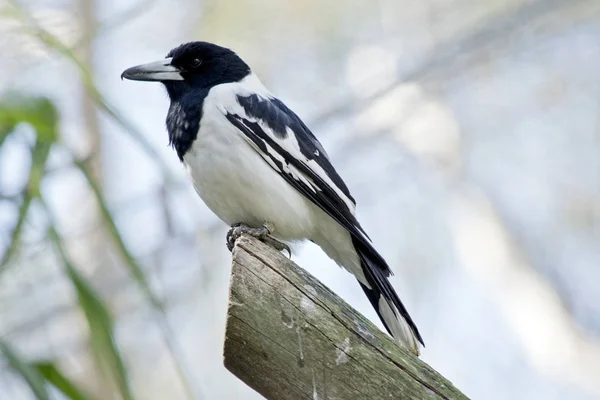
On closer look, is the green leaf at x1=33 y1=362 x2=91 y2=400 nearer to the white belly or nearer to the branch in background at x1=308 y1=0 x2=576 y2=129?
the white belly

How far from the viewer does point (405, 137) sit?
7.77 meters

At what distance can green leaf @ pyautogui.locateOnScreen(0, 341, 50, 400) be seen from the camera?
173 centimetres

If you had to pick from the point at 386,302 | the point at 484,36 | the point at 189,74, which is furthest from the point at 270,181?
the point at 484,36

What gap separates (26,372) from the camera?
1.78 meters

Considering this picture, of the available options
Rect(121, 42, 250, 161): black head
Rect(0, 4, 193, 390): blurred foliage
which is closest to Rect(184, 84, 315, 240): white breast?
Rect(121, 42, 250, 161): black head

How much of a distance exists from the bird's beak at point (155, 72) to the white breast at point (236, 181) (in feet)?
1.31

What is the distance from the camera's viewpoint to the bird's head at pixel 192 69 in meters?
3.50

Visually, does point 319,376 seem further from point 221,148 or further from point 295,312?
point 221,148

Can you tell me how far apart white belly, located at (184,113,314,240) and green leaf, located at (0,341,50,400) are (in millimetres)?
1312

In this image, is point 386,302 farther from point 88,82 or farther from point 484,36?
point 484,36

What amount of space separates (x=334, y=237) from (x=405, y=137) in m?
4.61

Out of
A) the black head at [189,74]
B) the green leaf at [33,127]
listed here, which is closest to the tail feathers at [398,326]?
the black head at [189,74]

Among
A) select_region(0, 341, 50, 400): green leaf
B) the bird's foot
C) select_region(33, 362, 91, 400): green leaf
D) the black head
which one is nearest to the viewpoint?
select_region(0, 341, 50, 400): green leaf

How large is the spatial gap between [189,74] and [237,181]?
0.68 m
